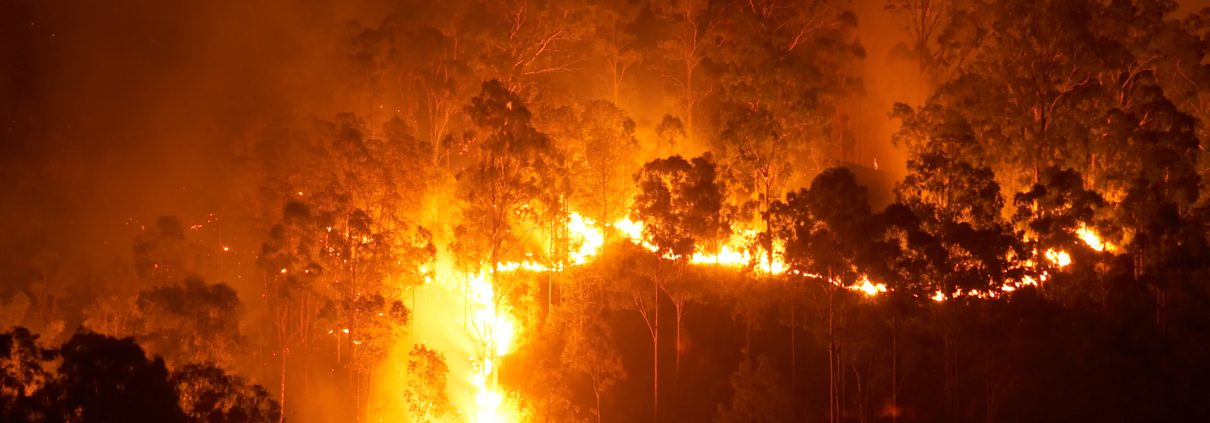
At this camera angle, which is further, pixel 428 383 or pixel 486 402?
pixel 486 402

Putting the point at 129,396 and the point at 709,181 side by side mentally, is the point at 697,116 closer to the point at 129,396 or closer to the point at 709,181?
the point at 709,181

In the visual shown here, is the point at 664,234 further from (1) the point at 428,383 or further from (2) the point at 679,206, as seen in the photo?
(1) the point at 428,383

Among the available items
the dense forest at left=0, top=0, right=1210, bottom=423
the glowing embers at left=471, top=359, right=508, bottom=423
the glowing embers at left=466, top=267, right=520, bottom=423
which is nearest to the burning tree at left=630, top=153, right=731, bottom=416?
the dense forest at left=0, top=0, right=1210, bottom=423

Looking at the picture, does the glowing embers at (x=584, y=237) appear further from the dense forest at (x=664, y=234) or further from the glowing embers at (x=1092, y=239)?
the glowing embers at (x=1092, y=239)

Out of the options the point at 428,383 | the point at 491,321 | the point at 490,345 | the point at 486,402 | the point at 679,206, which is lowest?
the point at 486,402

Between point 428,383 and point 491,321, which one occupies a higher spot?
point 491,321

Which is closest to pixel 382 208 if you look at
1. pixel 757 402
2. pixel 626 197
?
pixel 626 197

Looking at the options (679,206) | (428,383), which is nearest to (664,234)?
(679,206)

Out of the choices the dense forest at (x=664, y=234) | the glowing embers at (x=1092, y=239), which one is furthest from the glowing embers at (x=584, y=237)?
the glowing embers at (x=1092, y=239)

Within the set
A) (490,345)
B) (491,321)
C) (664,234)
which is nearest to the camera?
(664,234)
